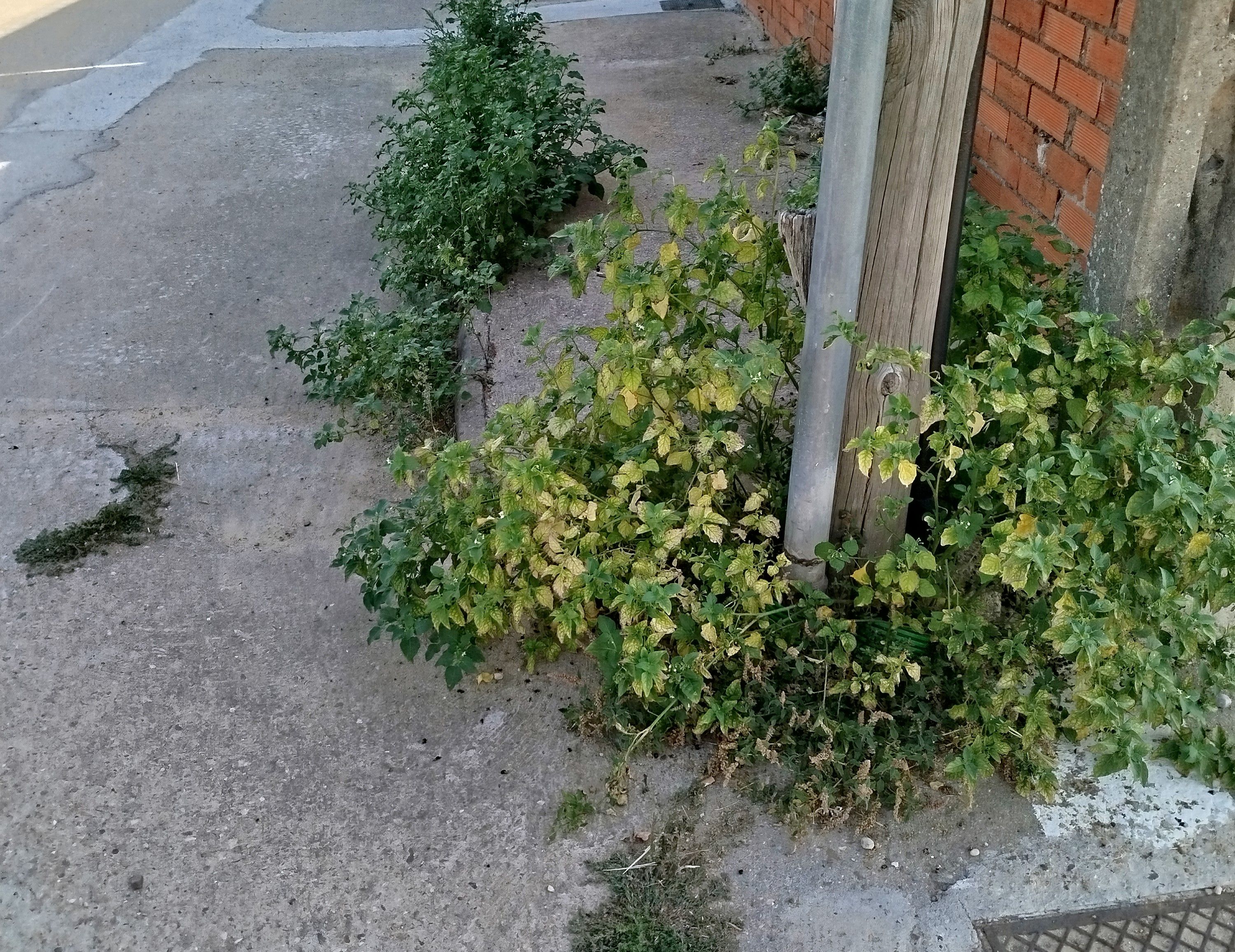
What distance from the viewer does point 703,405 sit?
8.38 feet

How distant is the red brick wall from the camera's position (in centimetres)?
331

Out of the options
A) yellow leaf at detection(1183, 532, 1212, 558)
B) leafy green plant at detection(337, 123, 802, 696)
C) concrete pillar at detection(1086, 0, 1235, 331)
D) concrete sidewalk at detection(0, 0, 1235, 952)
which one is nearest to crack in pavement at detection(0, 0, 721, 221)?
concrete sidewalk at detection(0, 0, 1235, 952)

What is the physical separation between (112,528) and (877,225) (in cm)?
264

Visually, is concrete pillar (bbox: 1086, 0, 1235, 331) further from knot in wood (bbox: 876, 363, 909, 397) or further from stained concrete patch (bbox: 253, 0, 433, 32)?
stained concrete patch (bbox: 253, 0, 433, 32)

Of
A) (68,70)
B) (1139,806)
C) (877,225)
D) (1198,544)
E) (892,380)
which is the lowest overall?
(1139,806)

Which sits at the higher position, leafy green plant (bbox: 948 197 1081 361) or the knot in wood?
leafy green plant (bbox: 948 197 1081 361)

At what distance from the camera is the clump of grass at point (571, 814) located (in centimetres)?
249

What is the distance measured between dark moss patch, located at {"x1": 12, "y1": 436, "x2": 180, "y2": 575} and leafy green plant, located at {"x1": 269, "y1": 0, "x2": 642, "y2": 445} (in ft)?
2.00

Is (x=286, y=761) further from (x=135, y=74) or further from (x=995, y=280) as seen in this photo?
(x=135, y=74)

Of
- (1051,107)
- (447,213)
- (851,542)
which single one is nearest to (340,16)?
(447,213)

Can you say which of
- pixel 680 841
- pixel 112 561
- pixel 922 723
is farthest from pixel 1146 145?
pixel 112 561

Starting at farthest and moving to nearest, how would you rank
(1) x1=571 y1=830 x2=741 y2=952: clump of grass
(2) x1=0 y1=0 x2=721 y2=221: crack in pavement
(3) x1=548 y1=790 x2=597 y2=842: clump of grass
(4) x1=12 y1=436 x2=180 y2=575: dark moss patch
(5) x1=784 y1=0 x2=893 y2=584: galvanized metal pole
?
(2) x1=0 y1=0 x2=721 y2=221: crack in pavement < (4) x1=12 y1=436 x2=180 y2=575: dark moss patch < (3) x1=548 y1=790 x2=597 y2=842: clump of grass < (1) x1=571 y1=830 x2=741 y2=952: clump of grass < (5) x1=784 y1=0 x2=893 y2=584: galvanized metal pole

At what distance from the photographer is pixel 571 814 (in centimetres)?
251

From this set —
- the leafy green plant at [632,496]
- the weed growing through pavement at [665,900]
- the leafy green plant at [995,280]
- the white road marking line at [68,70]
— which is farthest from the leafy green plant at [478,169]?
the white road marking line at [68,70]
